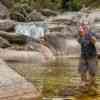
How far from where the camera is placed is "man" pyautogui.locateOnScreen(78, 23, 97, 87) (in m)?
11.6

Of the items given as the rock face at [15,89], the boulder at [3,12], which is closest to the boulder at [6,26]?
the boulder at [3,12]

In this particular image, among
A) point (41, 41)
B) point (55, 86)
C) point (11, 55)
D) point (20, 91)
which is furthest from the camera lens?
point (41, 41)

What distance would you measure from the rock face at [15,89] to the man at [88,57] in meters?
1.86

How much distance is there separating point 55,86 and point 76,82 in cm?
93

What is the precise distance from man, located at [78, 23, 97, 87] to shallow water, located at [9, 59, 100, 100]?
0.41m

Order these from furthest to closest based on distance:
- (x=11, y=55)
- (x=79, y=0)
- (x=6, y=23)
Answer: (x=79, y=0) → (x=6, y=23) → (x=11, y=55)

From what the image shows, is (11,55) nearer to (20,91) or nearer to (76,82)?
(76,82)

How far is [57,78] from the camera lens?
46.7 ft

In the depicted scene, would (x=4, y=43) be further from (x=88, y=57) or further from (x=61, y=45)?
(x=88, y=57)

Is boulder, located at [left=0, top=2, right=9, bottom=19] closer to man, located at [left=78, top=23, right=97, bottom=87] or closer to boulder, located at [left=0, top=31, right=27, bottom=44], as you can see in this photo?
boulder, located at [left=0, top=31, right=27, bottom=44]

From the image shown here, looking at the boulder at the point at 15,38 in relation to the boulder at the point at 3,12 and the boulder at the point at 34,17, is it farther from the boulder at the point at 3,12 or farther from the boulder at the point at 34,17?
the boulder at the point at 34,17

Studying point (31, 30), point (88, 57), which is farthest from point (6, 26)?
point (88, 57)

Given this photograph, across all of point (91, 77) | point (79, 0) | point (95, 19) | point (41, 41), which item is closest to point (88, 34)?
point (91, 77)

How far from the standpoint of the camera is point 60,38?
72.2 ft
